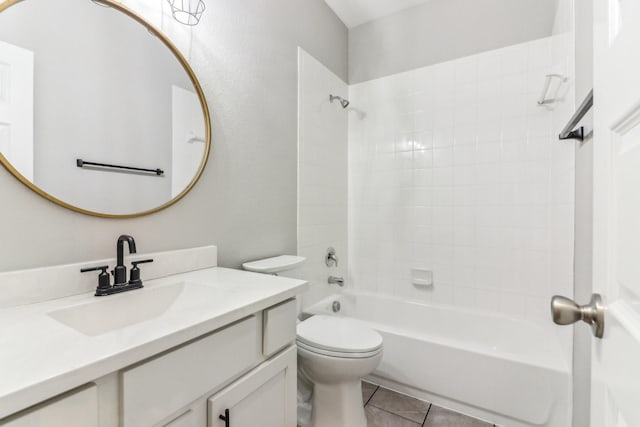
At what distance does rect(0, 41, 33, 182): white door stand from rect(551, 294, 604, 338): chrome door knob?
4.32 feet

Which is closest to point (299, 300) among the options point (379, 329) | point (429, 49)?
point (379, 329)

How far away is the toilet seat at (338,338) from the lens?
1327 mm

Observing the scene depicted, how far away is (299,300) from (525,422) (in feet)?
4.35

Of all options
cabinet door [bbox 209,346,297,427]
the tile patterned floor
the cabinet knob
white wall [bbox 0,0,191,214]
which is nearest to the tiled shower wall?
the tile patterned floor

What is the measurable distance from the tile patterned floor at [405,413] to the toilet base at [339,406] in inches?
6.6

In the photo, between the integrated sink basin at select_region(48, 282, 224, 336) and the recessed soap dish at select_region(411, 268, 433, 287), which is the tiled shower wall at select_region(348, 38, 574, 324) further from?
the integrated sink basin at select_region(48, 282, 224, 336)

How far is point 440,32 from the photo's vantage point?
2141 mm

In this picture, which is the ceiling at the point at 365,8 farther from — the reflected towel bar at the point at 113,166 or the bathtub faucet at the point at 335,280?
the bathtub faucet at the point at 335,280

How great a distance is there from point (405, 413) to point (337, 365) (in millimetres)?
634

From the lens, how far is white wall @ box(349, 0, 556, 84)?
1.88 meters

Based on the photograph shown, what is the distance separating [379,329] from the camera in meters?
1.82

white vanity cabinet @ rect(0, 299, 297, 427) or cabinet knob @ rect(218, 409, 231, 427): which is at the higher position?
white vanity cabinet @ rect(0, 299, 297, 427)

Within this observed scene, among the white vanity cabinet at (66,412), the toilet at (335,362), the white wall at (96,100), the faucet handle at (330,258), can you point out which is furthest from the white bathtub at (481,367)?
the white vanity cabinet at (66,412)

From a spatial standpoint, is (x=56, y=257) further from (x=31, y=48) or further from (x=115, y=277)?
(x=31, y=48)
